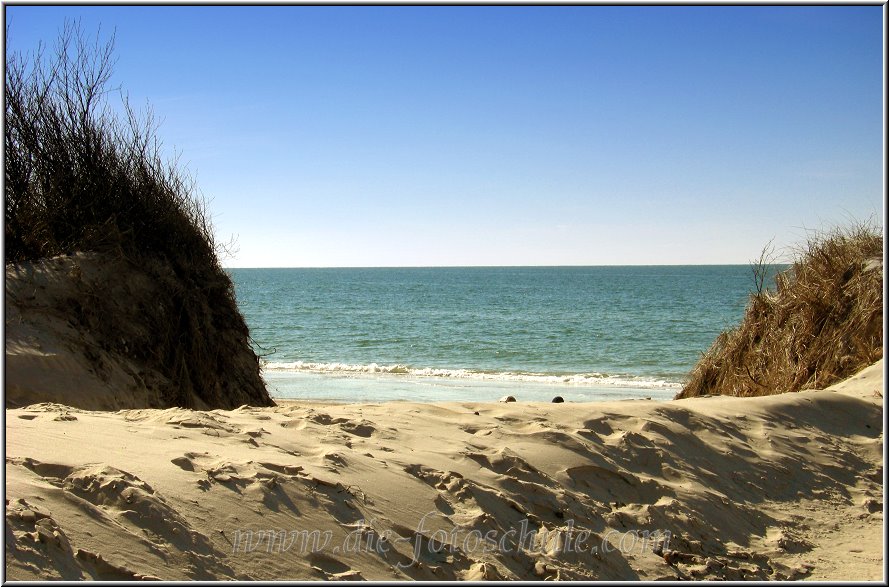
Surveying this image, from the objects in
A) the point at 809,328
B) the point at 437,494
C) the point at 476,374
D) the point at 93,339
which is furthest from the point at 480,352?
the point at 437,494

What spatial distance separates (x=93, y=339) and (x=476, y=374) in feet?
40.1

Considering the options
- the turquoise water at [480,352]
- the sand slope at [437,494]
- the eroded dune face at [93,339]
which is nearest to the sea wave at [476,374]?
the turquoise water at [480,352]

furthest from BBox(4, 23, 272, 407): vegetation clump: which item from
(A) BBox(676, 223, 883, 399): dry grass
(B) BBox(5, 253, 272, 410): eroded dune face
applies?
(A) BBox(676, 223, 883, 399): dry grass

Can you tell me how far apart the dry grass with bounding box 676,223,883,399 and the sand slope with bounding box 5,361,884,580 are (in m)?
2.47

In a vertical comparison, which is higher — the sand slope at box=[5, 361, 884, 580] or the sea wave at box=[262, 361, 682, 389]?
the sand slope at box=[5, 361, 884, 580]

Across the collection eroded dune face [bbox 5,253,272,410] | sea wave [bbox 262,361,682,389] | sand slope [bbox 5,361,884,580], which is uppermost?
eroded dune face [bbox 5,253,272,410]

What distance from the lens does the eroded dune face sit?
21.8 ft

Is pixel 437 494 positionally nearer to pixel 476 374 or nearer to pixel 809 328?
pixel 809 328

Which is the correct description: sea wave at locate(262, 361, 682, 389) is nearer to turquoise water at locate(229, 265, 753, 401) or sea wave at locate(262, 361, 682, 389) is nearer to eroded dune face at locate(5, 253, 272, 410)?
turquoise water at locate(229, 265, 753, 401)

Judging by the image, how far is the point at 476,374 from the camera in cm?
1878

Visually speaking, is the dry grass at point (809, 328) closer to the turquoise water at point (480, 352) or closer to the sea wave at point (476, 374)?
the turquoise water at point (480, 352)

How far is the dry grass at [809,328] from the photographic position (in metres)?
8.78

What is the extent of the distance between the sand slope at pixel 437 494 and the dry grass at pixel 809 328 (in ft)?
8.12

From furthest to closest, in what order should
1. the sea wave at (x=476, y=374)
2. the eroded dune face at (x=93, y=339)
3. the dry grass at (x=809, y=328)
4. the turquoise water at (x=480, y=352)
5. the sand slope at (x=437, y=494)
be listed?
the sea wave at (x=476, y=374), the turquoise water at (x=480, y=352), the dry grass at (x=809, y=328), the eroded dune face at (x=93, y=339), the sand slope at (x=437, y=494)
